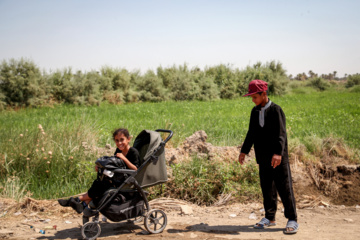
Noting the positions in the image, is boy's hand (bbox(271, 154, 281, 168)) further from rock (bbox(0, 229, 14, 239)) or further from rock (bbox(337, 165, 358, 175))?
rock (bbox(0, 229, 14, 239))

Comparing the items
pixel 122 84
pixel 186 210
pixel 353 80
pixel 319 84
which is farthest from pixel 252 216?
pixel 353 80

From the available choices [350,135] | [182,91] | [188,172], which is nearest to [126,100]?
[182,91]

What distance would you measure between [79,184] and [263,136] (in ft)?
12.2

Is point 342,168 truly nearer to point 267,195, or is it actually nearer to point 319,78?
point 267,195

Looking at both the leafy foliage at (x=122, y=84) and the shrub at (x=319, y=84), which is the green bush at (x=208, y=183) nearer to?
the leafy foliage at (x=122, y=84)

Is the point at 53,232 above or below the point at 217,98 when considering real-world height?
below

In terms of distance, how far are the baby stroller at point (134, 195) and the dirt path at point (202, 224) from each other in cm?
23

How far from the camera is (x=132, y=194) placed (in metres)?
4.37

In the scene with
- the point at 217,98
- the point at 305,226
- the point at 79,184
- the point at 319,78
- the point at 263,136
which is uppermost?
the point at 319,78

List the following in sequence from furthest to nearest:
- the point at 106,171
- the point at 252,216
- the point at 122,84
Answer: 1. the point at 122,84
2. the point at 252,216
3. the point at 106,171

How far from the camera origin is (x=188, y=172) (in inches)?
238

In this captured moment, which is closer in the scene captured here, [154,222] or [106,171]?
[106,171]

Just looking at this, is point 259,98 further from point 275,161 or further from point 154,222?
point 154,222

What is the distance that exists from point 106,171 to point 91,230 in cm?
80
